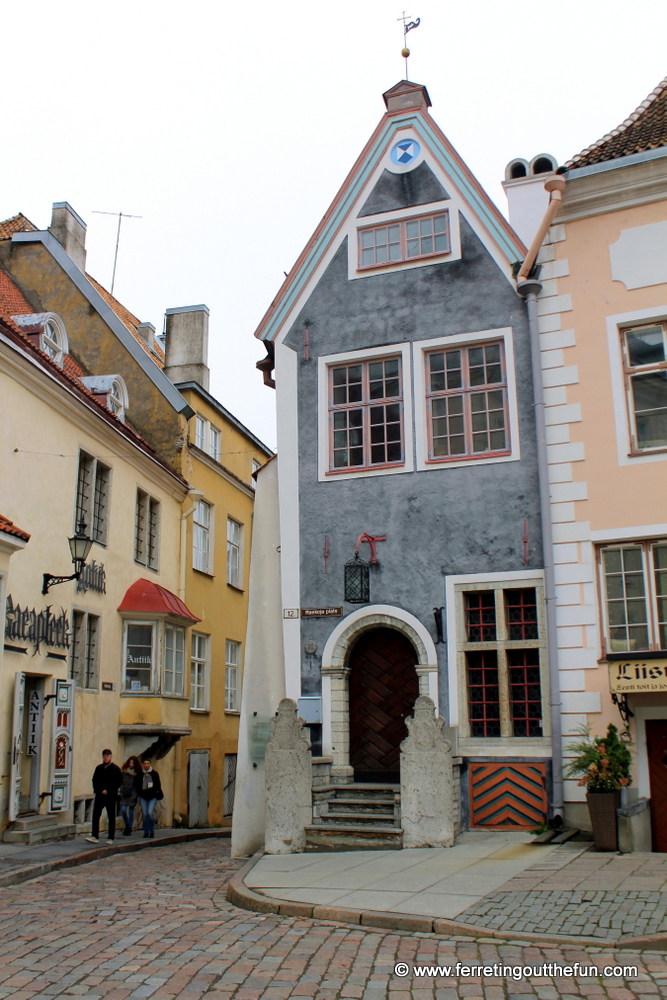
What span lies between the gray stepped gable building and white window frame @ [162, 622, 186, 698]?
6611 mm

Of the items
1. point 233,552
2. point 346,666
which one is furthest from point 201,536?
point 346,666

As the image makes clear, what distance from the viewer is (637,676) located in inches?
453

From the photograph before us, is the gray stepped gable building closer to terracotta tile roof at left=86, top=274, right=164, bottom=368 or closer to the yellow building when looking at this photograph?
the yellow building

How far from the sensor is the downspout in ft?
40.3

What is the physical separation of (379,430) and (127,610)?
7860mm

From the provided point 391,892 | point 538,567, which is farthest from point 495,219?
point 391,892

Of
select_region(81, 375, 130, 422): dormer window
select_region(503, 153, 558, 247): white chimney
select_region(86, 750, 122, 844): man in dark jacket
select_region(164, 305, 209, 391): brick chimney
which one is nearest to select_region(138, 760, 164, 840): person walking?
select_region(86, 750, 122, 844): man in dark jacket

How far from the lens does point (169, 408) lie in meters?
22.9

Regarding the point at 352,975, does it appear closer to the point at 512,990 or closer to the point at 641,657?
the point at 512,990

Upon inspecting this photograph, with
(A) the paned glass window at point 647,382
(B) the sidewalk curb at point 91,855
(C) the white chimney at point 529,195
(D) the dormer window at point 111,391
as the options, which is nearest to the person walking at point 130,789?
(B) the sidewalk curb at point 91,855

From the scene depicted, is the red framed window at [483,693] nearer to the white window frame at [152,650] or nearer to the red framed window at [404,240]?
the red framed window at [404,240]

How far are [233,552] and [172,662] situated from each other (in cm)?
587

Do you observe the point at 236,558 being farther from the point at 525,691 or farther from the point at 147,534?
the point at 525,691

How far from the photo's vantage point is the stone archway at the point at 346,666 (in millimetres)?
13320
